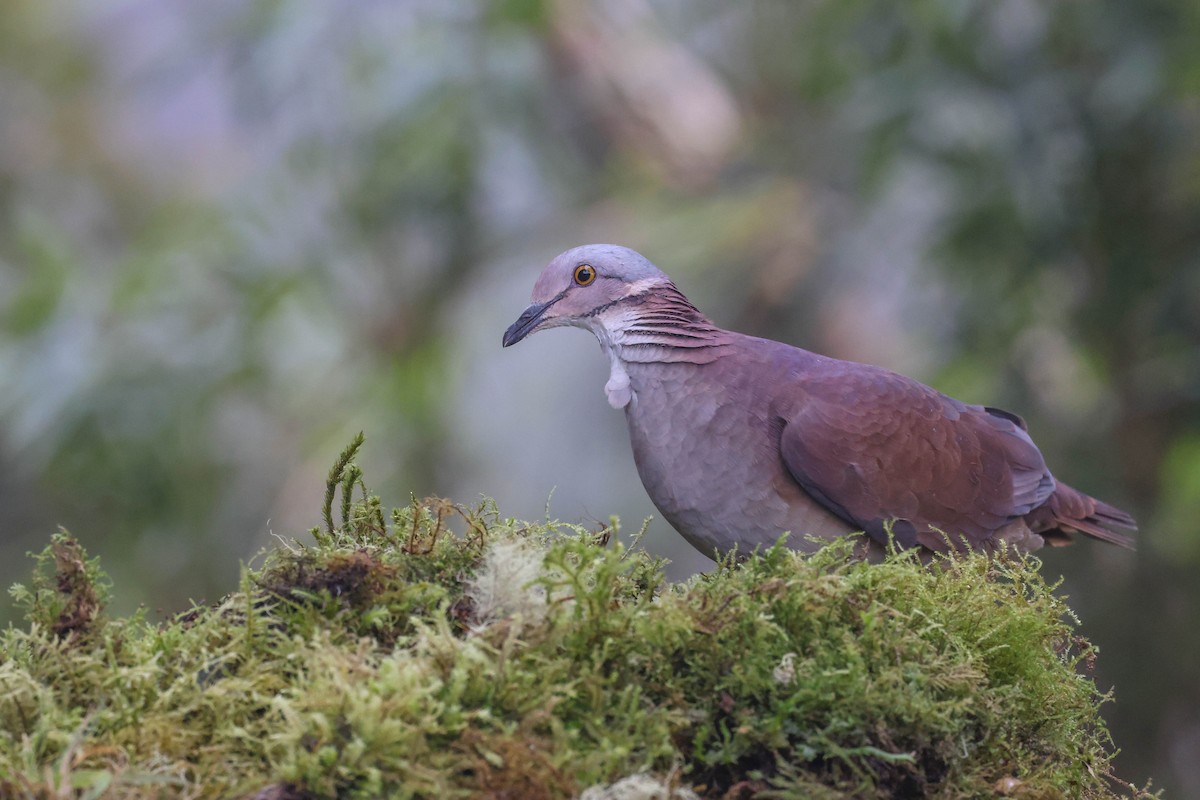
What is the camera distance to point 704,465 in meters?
2.78

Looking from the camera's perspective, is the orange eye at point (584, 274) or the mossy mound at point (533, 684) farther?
the orange eye at point (584, 274)

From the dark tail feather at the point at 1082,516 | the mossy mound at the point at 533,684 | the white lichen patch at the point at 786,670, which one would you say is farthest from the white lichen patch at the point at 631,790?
the dark tail feather at the point at 1082,516

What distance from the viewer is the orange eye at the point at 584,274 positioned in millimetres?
3098

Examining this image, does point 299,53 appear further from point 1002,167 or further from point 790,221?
point 1002,167

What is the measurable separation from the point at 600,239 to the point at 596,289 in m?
4.29

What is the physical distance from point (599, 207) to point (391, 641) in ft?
20.2

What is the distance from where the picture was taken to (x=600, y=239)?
7.33m

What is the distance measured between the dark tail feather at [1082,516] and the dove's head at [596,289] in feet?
4.50

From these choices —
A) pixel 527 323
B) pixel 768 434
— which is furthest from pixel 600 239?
pixel 768 434

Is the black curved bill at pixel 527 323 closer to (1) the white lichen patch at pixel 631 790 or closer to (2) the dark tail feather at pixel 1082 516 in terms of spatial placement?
(2) the dark tail feather at pixel 1082 516

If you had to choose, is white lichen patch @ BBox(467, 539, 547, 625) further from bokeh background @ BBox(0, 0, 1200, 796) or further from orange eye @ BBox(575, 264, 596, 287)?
bokeh background @ BBox(0, 0, 1200, 796)

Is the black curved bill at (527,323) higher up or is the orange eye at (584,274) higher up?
the orange eye at (584,274)

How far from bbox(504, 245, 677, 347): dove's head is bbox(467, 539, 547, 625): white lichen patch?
4.42ft

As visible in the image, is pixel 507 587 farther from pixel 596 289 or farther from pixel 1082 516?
pixel 1082 516
